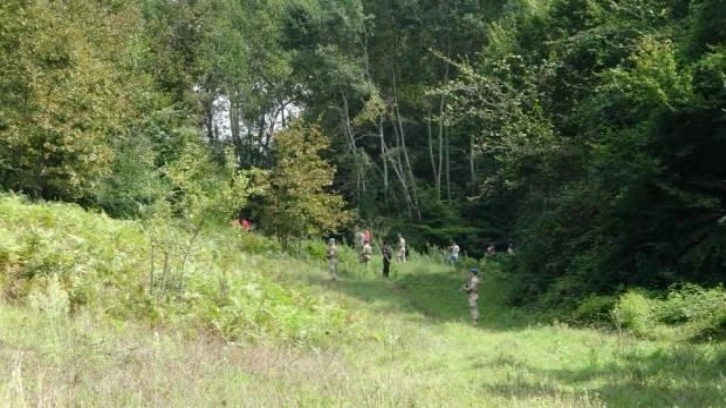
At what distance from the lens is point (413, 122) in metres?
51.0

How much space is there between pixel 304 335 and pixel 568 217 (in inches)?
435

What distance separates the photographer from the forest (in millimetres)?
17062

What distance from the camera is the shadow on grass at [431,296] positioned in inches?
776

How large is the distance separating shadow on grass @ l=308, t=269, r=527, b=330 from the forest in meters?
1.16

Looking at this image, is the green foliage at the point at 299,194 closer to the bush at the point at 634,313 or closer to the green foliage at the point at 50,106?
the green foliage at the point at 50,106

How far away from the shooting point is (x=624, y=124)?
67.3 feet

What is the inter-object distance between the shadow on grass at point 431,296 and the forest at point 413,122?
1.16m

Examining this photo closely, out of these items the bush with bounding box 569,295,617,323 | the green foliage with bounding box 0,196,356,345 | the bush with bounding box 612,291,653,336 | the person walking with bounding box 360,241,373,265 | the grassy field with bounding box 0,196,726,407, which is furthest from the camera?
the person walking with bounding box 360,241,373,265

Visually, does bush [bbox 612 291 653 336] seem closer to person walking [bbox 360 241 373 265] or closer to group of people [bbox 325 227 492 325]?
group of people [bbox 325 227 492 325]

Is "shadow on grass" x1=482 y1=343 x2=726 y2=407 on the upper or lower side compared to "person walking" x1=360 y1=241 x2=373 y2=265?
upper

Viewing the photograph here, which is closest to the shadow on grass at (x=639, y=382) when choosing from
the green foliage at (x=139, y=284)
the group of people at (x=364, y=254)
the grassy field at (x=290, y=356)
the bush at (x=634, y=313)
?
the grassy field at (x=290, y=356)

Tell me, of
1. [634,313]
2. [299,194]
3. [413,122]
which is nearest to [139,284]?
[634,313]

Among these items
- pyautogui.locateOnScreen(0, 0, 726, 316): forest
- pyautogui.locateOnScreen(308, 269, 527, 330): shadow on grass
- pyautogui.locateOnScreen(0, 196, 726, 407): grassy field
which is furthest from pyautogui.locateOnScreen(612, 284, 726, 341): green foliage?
pyautogui.locateOnScreen(308, 269, 527, 330): shadow on grass

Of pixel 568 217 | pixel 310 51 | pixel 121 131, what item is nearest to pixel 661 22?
pixel 568 217
